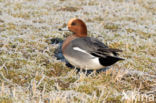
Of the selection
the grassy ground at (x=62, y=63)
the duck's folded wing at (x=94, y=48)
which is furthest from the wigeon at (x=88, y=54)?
the grassy ground at (x=62, y=63)

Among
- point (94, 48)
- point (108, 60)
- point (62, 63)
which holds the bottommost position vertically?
point (62, 63)

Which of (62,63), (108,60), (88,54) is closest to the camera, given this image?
(108,60)

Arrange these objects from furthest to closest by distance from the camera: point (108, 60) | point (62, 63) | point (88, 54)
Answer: point (62, 63), point (88, 54), point (108, 60)

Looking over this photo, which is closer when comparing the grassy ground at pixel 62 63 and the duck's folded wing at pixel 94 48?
the grassy ground at pixel 62 63

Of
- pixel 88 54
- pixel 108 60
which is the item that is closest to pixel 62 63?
pixel 88 54

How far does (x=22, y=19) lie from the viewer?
7664mm

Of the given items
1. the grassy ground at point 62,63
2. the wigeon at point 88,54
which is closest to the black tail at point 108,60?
the wigeon at point 88,54

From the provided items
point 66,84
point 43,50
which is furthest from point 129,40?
point 66,84

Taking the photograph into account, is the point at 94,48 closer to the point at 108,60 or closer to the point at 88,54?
the point at 88,54

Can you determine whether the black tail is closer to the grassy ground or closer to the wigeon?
the wigeon

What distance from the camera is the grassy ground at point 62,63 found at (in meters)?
4.00

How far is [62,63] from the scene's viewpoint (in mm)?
5156

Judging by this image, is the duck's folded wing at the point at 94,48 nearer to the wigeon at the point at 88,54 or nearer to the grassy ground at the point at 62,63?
the wigeon at the point at 88,54

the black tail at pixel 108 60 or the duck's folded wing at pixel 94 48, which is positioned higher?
the duck's folded wing at pixel 94 48
